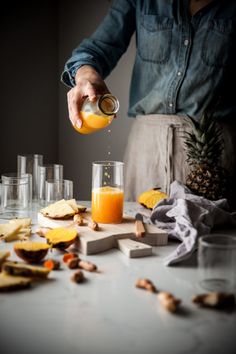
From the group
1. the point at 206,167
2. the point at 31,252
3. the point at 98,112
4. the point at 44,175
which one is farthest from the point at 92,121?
the point at 31,252

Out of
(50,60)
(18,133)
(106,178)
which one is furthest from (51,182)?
(50,60)

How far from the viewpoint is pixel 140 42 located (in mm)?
2629

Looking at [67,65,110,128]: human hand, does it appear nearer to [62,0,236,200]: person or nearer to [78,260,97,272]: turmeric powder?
[62,0,236,200]: person

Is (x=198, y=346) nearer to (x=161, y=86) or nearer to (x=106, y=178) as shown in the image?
(x=106, y=178)

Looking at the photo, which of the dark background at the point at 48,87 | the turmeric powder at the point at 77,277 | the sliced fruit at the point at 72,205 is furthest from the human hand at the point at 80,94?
the dark background at the point at 48,87

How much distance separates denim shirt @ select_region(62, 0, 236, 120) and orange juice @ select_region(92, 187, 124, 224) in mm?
819

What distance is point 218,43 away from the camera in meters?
2.46

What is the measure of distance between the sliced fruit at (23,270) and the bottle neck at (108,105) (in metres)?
0.70

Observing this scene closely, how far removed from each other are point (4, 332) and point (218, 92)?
1784 millimetres

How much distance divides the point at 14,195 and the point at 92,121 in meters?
0.38

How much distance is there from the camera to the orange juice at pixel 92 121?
1853mm

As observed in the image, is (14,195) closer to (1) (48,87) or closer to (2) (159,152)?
(2) (159,152)

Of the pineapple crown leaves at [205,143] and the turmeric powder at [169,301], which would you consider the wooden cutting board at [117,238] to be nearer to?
the turmeric powder at [169,301]

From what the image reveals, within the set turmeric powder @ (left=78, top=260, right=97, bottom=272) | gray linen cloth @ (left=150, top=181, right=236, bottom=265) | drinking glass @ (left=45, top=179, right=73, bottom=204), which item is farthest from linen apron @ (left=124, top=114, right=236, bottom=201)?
turmeric powder @ (left=78, top=260, right=97, bottom=272)
